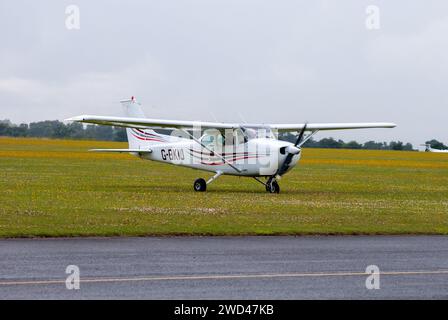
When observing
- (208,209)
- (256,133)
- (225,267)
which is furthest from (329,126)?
(225,267)

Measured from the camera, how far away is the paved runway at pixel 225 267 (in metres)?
11.5

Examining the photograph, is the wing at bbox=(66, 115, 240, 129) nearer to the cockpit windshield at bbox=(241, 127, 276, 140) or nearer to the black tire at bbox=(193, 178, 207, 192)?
the cockpit windshield at bbox=(241, 127, 276, 140)

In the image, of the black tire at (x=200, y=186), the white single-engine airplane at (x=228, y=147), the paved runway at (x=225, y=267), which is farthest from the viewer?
the black tire at (x=200, y=186)

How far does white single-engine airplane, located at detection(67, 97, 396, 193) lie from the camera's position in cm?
3158

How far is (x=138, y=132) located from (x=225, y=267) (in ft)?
80.0

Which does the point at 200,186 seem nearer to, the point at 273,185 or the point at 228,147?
the point at 228,147

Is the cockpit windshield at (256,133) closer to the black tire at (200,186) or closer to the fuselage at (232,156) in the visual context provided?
the fuselage at (232,156)

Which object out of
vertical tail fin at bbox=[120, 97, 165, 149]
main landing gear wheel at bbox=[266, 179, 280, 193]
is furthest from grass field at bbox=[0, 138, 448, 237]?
vertical tail fin at bbox=[120, 97, 165, 149]

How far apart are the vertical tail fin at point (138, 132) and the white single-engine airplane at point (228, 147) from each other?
1069 millimetres

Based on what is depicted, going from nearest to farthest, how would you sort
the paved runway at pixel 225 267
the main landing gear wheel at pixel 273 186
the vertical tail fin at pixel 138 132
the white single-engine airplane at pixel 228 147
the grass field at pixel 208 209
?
the paved runway at pixel 225 267 < the grass field at pixel 208 209 < the white single-engine airplane at pixel 228 147 < the main landing gear wheel at pixel 273 186 < the vertical tail fin at pixel 138 132

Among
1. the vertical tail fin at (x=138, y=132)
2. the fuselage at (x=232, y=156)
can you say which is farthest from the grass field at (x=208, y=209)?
the vertical tail fin at (x=138, y=132)

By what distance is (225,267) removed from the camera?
539 inches

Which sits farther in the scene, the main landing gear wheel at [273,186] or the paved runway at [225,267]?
the main landing gear wheel at [273,186]
